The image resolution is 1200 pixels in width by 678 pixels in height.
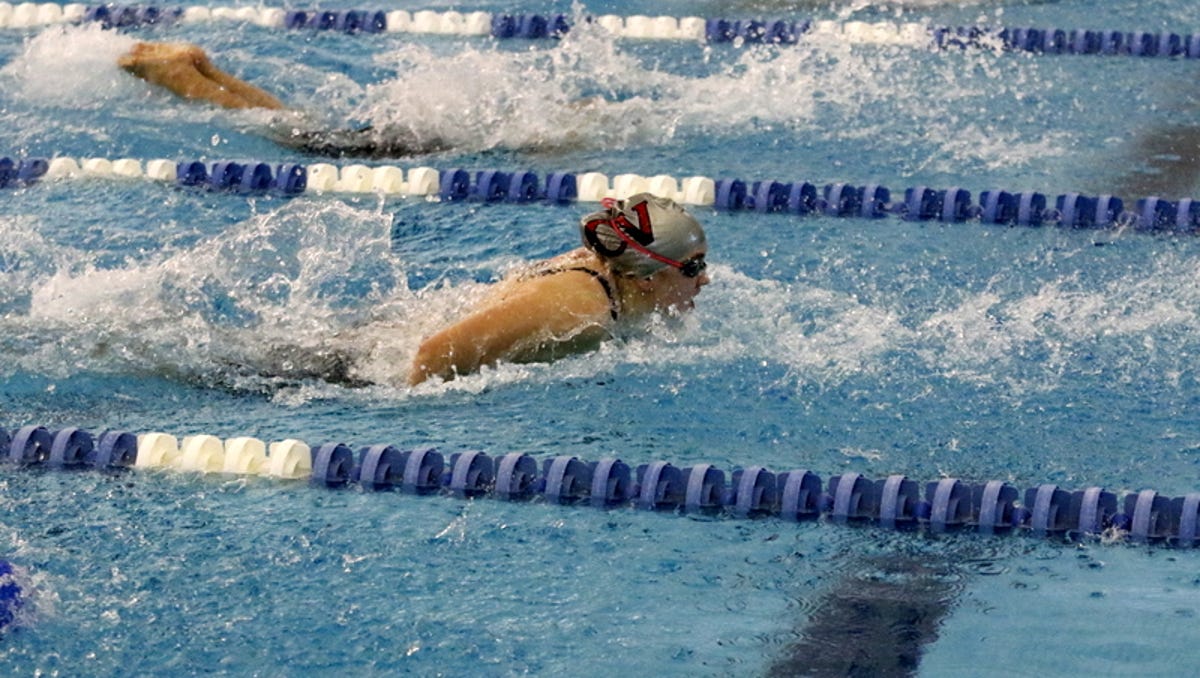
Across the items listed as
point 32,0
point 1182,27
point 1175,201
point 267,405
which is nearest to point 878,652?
point 267,405

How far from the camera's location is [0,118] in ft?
20.9

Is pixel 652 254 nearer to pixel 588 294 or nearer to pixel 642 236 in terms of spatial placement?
pixel 642 236

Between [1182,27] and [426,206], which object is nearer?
[426,206]

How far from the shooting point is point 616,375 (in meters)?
4.31

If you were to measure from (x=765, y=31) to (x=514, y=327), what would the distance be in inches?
139

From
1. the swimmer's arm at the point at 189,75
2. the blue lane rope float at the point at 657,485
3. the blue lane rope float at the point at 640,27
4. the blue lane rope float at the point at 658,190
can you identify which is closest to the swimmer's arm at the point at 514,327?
the blue lane rope float at the point at 657,485

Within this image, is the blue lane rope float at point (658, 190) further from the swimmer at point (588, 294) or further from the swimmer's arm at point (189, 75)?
the swimmer at point (588, 294)

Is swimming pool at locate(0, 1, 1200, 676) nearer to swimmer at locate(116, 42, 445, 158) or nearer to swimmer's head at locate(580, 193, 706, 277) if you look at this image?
swimmer at locate(116, 42, 445, 158)

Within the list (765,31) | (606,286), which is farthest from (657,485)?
(765,31)

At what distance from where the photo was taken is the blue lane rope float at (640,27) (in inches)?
278

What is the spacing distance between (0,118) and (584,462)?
347 centimetres

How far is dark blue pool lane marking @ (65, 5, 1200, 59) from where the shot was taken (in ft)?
23.1

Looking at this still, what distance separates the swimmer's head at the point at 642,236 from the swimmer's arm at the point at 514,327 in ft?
0.31

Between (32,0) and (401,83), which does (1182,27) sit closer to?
(401,83)
